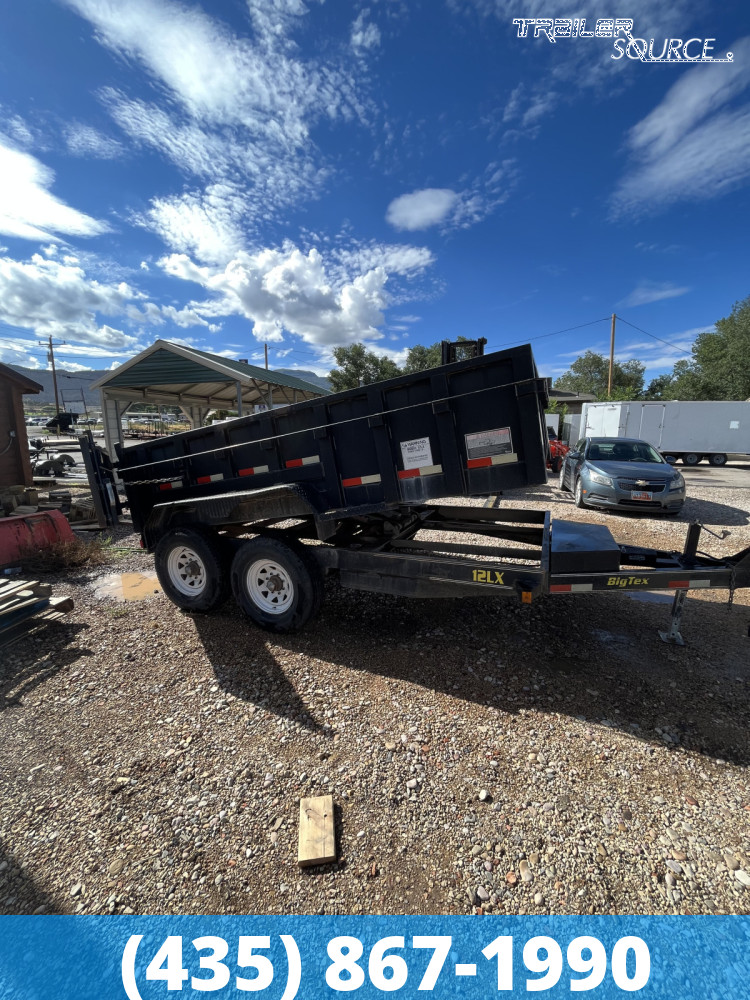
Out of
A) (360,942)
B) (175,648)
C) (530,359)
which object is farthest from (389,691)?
(530,359)

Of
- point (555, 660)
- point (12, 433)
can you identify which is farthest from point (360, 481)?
point (12, 433)

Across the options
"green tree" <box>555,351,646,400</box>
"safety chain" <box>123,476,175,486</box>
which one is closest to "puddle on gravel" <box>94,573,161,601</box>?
"safety chain" <box>123,476,175,486</box>

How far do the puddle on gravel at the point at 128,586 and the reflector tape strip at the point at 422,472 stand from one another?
378cm

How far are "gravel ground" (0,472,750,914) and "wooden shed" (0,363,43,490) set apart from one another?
10207 millimetres

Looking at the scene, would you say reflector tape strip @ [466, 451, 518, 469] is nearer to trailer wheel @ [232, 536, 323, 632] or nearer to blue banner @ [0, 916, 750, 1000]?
trailer wheel @ [232, 536, 323, 632]

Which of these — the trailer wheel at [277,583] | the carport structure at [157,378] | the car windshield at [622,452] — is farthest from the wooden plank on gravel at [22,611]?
the car windshield at [622,452]

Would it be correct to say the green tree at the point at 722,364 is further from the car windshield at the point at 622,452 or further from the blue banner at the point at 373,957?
the blue banner at the point at 373,957

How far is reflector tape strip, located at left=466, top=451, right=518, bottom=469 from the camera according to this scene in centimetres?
330

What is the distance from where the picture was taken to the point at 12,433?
11.9 m

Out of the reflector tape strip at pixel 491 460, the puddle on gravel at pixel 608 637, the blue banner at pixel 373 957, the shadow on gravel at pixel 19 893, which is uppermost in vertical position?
the reflector tape strip at pixel 491 460

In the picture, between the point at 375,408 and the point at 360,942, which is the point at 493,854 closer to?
the point at 360,942

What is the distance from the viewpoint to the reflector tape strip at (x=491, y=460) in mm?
3305

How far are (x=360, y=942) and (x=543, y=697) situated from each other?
1.98 meters

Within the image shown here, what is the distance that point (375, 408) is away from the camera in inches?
143
